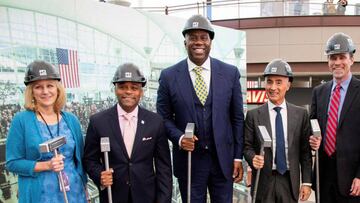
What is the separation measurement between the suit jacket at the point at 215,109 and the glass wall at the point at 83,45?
5.10ft

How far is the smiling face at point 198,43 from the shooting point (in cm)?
272

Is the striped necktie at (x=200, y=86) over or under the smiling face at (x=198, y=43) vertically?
under

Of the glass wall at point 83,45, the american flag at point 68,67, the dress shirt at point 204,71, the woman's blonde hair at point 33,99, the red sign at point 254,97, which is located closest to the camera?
the woman's blonde hair at point 33,99

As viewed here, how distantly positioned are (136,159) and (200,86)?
0.81 m

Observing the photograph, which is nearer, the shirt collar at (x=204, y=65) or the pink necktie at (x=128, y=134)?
the pink necktie at (x=128, y=134)

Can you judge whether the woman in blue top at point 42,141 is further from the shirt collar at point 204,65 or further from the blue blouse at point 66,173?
the shirt collar at point 204,65

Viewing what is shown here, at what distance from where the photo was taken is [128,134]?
2508 millimetres

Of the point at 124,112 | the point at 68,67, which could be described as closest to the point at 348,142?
the point at 124,112

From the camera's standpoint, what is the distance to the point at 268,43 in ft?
39.1

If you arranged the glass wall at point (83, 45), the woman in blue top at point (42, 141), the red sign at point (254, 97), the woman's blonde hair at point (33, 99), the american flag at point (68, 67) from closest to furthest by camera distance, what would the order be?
the woman in blue top at point (42, 141)
the woman's blonde hair at point (33, 99)
the glass wall at point (83, 45)
the american flag at point (68, 67)
the red sign at point (254, 97)

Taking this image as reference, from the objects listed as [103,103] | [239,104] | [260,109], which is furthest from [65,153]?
[103,103]

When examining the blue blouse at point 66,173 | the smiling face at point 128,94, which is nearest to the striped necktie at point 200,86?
the smiling face at point 128,94

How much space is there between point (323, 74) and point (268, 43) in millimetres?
2363

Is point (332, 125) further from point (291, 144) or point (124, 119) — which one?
point (124, 119)
